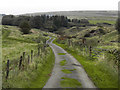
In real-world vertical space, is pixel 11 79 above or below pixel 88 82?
above

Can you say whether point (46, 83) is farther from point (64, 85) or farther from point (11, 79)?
point (11, 79)

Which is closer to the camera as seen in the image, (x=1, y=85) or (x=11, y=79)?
(x=1, y=85)

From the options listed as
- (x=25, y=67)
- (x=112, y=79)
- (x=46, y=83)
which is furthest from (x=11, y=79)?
(x=112, y=79)

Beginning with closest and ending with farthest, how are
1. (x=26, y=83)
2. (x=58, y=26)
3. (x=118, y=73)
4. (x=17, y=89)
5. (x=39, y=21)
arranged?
(x=17, y=89) < (x=26, y=83) < (x=118, y=73) < (x=39, y=21) < (x=58, y=26)

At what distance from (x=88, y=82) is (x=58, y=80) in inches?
131

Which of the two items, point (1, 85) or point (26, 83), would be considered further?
point (26, 83)

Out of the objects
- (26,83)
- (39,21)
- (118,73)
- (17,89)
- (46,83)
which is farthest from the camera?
(39,21)

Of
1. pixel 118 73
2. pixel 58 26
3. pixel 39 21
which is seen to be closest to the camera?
pixel 118 73

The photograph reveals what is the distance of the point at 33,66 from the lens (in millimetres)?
21000

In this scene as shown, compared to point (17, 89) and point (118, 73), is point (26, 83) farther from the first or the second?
point (118, 73)

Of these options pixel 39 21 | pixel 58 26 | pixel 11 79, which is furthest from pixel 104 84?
pixel 58 26

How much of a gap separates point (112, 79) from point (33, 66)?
10.2m

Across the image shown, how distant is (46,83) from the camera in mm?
16594

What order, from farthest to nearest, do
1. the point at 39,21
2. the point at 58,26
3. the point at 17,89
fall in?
the point at 58,26 → the point at 39,21 → the point at 17,89
